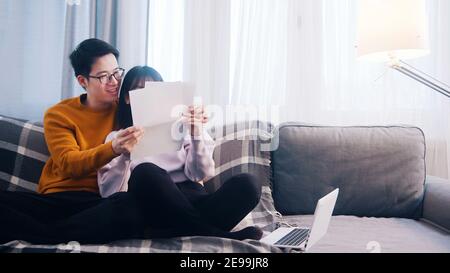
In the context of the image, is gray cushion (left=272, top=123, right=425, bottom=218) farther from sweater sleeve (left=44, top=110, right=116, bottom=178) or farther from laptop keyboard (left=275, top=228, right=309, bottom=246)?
sweater sleeve (left=44, top=110, right=116, bottom=178)

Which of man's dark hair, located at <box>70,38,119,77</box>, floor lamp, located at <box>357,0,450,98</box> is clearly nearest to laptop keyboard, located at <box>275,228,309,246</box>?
floor lamp, located at <box>357,0,450,98</box>

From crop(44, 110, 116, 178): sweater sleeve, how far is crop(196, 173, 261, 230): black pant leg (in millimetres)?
329

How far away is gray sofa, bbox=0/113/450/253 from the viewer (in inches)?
53.5

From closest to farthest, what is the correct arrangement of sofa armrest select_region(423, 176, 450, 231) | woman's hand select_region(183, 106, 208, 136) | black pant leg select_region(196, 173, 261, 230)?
1. black pant leg select_region(196, 173, 261, 230)
2. woman's hand select_region(183, 106, 208, 136)
3. sofa armrest select_region(423, 176, 450, 231)

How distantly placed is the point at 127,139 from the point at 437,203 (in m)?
1.03

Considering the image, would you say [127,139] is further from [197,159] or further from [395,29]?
[395,29]

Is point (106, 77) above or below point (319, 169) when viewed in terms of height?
above

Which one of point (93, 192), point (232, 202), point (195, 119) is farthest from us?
point (93, 192)

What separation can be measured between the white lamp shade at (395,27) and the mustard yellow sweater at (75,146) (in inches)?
36.8

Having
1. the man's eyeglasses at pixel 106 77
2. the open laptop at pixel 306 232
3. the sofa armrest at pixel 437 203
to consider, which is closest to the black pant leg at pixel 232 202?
the open laptop at pixel 306 232

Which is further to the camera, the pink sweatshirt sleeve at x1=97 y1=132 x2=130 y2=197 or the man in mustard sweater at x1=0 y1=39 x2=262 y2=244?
the pink sweatshirt sleeve at x1=97 y1=132 x2=130 y2=197

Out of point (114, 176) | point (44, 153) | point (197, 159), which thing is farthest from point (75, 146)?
point (197, 159)

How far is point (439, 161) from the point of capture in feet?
5.63

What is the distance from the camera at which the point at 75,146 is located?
1208 mm
